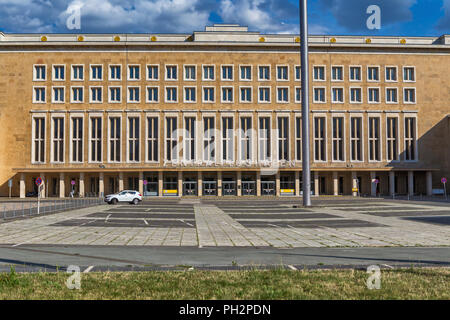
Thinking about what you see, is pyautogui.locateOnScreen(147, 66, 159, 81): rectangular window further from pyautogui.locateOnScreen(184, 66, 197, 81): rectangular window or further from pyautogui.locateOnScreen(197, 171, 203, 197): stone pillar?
pyautogui.locateOnScreen(197, 171, 203, 197): stone pillar

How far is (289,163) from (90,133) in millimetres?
31742

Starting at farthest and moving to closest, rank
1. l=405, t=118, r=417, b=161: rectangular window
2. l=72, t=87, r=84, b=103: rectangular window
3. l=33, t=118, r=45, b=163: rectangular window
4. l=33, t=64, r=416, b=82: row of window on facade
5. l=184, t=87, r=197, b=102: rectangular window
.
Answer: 1. l=405, t=118, r=417, b=161: rectangular window
2. l=184, t=87, r=197, b=102: rectangular window
3. l=33, t=64, r=416, b=82: row of window on facade
4. l=72, t=87, r=84, b=103: rectangular window
5. l=33, t=118, r=45, b=163: rectangular window

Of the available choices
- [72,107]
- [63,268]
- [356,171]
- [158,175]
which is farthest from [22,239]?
A: [356,171]

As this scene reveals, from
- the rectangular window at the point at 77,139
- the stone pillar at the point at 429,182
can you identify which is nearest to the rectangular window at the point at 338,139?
the stone pillar at the point at 429,182

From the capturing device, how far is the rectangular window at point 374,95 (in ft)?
214

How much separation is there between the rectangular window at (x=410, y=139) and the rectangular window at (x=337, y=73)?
42.0ft

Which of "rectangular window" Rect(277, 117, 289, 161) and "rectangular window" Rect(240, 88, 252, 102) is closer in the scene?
"rectangular window" Rect(277, 117, 289, 161)

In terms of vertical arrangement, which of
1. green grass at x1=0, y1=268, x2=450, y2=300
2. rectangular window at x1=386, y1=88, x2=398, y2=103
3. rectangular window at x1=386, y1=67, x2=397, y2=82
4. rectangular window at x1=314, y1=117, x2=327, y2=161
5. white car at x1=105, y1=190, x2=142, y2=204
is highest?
rectangular window at x1=386, y1=67, x2=397, y2=82

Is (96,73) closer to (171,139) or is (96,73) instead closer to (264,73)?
(171,139)

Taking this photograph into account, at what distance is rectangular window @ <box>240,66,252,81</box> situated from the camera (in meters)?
64.6

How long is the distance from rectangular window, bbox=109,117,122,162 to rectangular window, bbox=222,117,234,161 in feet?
53.8

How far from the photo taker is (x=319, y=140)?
6444 cm

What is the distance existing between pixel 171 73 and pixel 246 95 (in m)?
12.5

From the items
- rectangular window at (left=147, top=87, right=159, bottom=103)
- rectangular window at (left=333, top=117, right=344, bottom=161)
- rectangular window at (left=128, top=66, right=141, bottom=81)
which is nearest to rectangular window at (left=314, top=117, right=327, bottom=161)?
rectangular window at (left=333, top=117, right=344, bottom=161)
